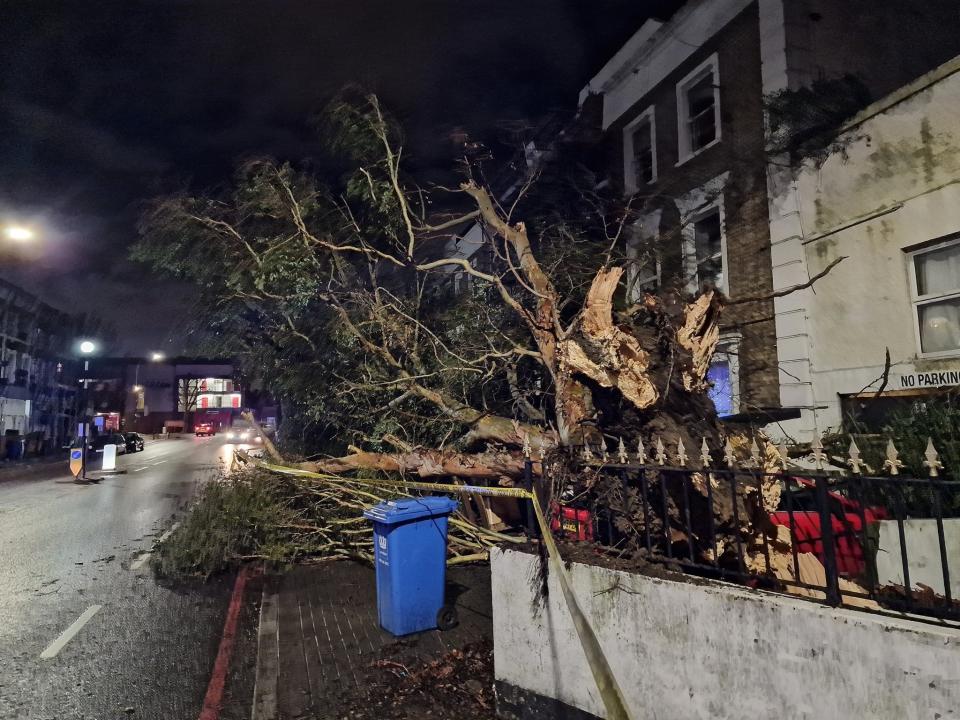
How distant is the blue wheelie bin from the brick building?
4780mm

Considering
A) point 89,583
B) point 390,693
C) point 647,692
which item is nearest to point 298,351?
point 89,583

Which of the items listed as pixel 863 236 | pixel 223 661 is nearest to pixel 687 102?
pixel 863 236

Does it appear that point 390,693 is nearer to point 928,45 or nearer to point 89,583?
point 89,583

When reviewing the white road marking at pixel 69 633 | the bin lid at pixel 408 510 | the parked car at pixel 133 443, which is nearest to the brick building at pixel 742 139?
the bin lid at pixel 408 510

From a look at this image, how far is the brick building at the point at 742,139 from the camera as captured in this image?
9.17 m

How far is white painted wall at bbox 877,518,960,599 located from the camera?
4.51 metres

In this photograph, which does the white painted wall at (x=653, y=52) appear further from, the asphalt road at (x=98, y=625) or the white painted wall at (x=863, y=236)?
the asphalt road at (x=98, y=625)

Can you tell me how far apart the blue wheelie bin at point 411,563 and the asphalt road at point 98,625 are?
4.95 feet

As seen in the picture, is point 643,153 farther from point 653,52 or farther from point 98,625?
point 98,625

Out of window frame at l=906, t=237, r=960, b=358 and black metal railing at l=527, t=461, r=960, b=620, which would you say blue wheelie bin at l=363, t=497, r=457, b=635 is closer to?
black metal railing at l=527, t=461, r=960, b=620

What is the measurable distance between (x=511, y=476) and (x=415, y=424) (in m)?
2.59

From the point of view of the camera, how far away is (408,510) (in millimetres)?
5293

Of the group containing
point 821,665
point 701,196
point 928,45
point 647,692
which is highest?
point 928,45

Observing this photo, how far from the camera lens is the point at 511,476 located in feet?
20.3
